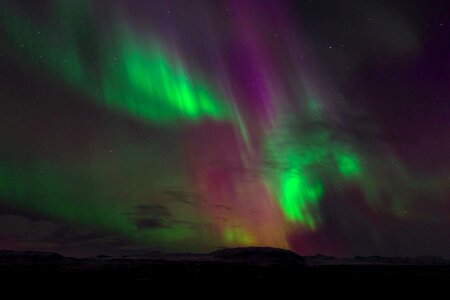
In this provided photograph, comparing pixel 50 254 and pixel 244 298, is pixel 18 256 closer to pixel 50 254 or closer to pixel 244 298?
pixel 50 254

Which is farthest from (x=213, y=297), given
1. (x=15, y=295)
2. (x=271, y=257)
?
(x=271, y=257)

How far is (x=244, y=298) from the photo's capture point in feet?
102

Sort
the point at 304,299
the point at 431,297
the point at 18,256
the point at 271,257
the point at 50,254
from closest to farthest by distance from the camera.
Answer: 1. the point at 304,299
2. the point at 431,297
3. the point at 18,256
4. the point at 50,254
5. the point at 271,257

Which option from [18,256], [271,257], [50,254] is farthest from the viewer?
[271,257]

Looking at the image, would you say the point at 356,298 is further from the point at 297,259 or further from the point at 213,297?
the point at 297,259

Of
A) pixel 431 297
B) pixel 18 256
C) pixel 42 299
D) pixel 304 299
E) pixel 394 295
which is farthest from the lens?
pixel 18 256

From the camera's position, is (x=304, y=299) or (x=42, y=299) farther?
(x=304, y=299)

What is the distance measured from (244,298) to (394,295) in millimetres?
14205

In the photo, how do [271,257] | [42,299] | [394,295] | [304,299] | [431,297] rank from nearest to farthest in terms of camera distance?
[42,299] → [304,299] → [431,297] → [394,295] → [271,257]

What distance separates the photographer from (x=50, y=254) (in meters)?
155

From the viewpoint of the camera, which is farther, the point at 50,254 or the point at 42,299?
the point at 50,254

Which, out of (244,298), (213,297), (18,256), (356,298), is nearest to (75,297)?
(213,297)

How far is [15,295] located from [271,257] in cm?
17455

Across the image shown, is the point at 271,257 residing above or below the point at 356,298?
above
